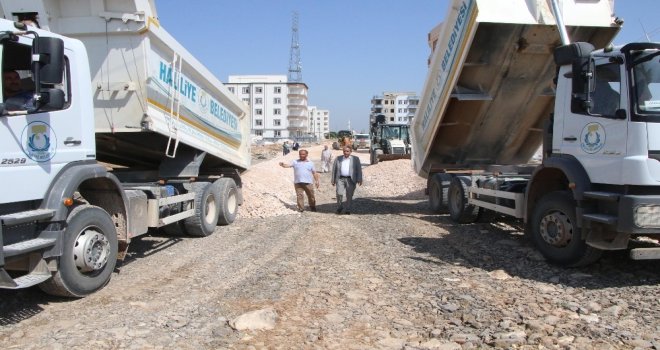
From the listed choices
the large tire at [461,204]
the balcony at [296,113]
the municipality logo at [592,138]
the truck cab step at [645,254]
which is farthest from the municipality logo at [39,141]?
the balcony at [296,113]

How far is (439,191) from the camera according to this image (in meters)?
10.1

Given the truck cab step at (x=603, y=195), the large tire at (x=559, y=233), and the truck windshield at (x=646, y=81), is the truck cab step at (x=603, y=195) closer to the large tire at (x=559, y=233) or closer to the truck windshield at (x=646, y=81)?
the large tire at (x=559, y=233)

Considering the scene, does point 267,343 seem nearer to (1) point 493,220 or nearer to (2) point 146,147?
(2) point 146,147

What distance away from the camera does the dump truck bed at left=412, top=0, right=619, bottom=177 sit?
6973 millimetres

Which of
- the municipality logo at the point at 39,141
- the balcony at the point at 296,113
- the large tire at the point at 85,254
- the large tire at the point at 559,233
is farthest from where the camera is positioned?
the balcony at the point at 296,113

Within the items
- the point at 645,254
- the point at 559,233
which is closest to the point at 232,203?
the point at 559,233

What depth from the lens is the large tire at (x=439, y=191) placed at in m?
9.91

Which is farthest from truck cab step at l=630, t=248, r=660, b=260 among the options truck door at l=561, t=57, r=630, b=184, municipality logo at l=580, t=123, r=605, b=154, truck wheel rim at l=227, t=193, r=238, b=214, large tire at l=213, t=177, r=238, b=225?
truck wheel rim at l=227, t=193, r=238, b=214

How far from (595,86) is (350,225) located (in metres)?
4.85

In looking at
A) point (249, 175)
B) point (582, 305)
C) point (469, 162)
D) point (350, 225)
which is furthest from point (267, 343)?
point (249, 175)

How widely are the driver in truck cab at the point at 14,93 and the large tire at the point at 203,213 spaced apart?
3855 mm

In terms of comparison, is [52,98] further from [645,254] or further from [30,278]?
[645,254]

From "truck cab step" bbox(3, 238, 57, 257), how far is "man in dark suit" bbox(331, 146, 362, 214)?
684cm

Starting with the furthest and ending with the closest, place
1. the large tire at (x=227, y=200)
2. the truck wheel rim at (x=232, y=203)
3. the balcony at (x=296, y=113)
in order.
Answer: the balcony at (x=296, y=113) → the truck wheel rim at (x=232, y=203) → the large tire at (x=227, y=200)
